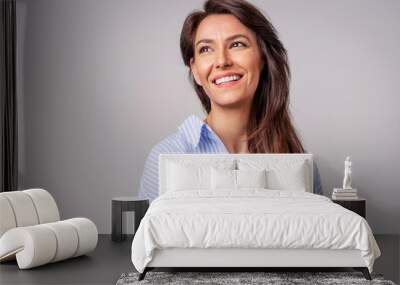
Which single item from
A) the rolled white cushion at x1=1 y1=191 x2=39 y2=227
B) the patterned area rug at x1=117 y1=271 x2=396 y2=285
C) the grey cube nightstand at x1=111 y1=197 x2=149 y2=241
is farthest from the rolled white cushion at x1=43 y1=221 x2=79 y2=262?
the grey cube nightstand at x1=111 y1=197 x2=149 y2=241

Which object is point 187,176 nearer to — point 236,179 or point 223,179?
point 223,179

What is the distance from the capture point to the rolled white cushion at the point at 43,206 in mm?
5680

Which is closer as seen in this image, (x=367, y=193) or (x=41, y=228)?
(x=41, y=228)

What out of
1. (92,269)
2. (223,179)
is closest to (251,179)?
(223,179)

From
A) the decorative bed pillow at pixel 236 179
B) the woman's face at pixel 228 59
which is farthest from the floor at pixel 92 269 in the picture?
the woman's face at pixel 228 59

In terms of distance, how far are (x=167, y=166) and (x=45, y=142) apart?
142 cm

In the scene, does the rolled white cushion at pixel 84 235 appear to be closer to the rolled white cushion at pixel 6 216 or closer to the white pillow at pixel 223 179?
the rolled white cushion at pixel 6 216

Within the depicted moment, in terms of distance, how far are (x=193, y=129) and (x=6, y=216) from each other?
2323 mm

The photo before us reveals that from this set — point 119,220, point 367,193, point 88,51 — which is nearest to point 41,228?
point 119,220

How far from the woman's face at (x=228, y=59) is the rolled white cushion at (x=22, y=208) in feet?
7.45

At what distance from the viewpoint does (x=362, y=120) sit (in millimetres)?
7020

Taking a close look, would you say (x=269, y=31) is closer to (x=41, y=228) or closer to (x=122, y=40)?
(x=122, y=40)

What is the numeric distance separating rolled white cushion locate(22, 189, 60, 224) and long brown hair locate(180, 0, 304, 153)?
6.55 ft

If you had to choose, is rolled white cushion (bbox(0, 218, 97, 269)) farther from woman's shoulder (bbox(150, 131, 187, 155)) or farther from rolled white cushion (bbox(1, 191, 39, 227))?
woman's shoulder (bbox(150, 131, 187, 155))
